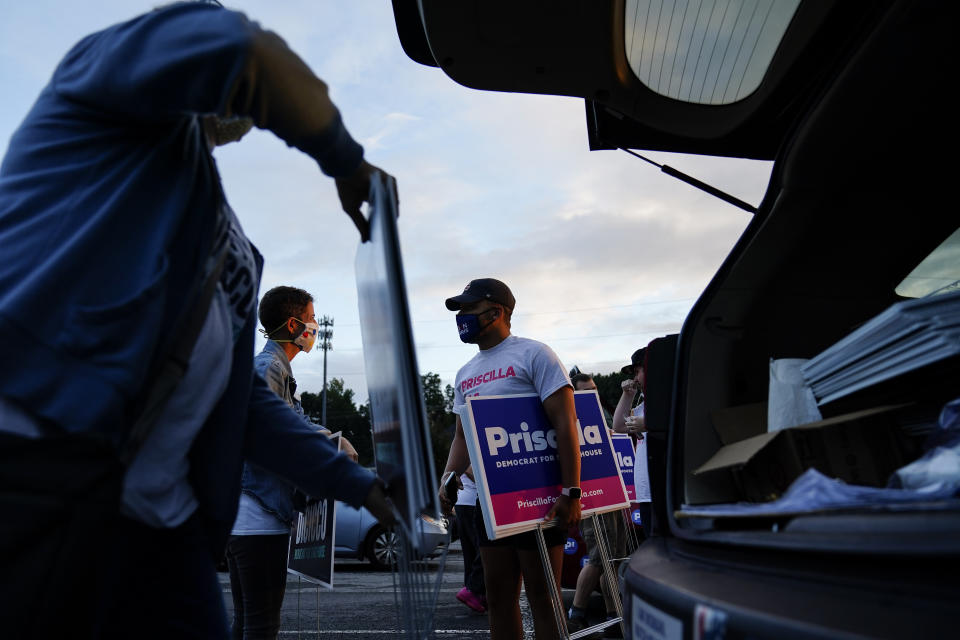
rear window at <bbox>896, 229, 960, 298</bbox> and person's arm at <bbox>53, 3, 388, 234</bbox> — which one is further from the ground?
person's arm at <bbox>53, 3, 388, 234</bbox>

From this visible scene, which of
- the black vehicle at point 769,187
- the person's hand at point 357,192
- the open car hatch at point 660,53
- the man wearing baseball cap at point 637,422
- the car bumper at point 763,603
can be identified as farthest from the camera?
the man wearing baseball cap at point 637,422

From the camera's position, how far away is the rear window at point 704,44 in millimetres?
1888

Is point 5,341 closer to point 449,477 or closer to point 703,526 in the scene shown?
A: point 703,526

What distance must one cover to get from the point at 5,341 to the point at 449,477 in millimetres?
3310

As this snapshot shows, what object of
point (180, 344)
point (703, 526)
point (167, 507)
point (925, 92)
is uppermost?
point (925, 92)

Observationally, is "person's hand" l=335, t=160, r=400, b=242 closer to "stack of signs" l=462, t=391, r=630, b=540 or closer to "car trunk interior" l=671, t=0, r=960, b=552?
"car trunk interior" l=671, t=0, r=960, b=552

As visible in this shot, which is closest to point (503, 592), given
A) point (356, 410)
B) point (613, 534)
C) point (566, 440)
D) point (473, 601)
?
point (566, 440)

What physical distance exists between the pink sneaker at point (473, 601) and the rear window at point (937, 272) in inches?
199

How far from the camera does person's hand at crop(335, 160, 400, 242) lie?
4.49ft

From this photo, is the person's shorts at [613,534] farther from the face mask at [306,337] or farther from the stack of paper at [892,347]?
the stack of paper at [892,347]

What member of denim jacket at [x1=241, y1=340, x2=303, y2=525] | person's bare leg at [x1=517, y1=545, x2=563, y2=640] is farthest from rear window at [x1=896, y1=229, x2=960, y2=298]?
denim jacket at [x1=241, y1=340, x2=303, y2=525]

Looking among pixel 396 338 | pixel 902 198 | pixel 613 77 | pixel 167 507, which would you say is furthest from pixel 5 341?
pixel 902 198

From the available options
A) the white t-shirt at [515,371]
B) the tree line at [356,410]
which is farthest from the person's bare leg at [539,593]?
the tree line at [356,410]

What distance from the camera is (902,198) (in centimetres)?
193
